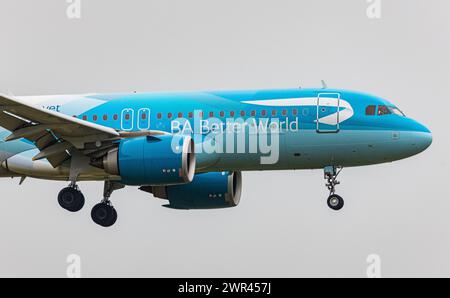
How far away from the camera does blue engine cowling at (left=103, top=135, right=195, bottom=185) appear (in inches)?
2050

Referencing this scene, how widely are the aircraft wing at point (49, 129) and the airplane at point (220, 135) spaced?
0.03 metres

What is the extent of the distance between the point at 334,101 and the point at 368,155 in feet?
7.25

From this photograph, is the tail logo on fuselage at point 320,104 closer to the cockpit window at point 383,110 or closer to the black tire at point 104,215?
the cockpit window at point 383,110

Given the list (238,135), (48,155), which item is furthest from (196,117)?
(48,155)

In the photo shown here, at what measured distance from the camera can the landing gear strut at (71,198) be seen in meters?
54.7

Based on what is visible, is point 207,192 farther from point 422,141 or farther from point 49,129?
point 422,141

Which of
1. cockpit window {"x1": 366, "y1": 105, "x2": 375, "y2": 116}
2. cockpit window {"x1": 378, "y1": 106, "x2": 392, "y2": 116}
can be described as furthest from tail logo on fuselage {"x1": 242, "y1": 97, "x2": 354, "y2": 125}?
cockpit window {"x1": 378, "y1": 106, "x2": 392, "y2": 116}

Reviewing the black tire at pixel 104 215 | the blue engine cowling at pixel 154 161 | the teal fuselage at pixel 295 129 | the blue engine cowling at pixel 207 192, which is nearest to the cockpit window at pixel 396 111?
the teal fuselage at pixel 295 129

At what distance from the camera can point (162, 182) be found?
52.3 metres

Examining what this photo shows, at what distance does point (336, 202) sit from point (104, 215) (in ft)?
27.8

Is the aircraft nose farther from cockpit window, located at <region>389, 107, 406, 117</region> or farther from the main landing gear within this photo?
the main landing gear

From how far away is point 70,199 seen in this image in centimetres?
5472

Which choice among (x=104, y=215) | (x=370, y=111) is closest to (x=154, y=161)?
(x=104, y=215)

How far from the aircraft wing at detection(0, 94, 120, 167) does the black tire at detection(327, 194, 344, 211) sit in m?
7.84
